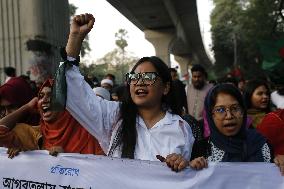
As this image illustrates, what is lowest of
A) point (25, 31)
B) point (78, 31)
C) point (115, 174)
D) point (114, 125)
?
point (115, 174)

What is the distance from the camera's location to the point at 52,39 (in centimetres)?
814

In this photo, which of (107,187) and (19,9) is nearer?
(107,187)

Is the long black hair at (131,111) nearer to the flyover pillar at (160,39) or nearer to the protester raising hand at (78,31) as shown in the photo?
the protester raising hand at (78,31)

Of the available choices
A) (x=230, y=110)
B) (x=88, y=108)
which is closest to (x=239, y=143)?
(x=230, y=110)

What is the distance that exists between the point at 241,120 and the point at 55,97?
3.22 feet

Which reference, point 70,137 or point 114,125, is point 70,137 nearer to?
point 70,137

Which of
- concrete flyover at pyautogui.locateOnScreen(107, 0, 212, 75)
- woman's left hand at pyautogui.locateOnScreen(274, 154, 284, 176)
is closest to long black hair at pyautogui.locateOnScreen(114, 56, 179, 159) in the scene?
woman's left hand at pyautogui.locateOnScreen(274, 154, 284, 176)

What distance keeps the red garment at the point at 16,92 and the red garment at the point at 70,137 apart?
1.91 ft

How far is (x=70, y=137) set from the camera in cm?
285

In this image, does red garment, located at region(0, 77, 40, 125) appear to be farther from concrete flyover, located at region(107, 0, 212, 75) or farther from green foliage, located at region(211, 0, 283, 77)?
green foliage, located at region(211, 0, 283, 77)

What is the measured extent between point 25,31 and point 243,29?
85.0 ft

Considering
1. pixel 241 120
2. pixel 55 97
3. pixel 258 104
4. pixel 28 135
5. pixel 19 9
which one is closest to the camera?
pixel 55 97

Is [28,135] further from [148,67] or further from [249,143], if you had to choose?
[249,143]

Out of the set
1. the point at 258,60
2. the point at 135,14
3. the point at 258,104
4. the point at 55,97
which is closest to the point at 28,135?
the point at 55,97
